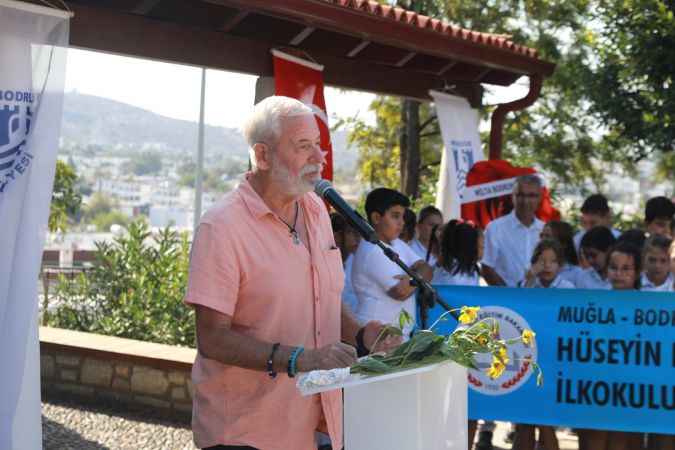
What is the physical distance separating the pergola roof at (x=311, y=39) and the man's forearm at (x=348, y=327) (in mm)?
2976

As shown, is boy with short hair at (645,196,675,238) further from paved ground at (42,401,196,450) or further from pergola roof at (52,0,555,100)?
paved ground at (42,401,196,450)

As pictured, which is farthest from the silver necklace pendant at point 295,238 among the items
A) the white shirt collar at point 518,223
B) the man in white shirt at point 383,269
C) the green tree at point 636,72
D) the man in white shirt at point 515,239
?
the green tree at point 636,72

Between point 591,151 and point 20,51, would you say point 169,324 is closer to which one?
point 20,51

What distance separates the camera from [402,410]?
102 inches

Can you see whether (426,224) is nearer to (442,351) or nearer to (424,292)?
(424,292)

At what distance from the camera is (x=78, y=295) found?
421 inches

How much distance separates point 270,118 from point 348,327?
811 mm

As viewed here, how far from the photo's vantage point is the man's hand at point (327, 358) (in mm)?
2856

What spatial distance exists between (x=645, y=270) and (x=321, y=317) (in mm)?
3989

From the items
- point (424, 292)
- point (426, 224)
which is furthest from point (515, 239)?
point (424, 292)

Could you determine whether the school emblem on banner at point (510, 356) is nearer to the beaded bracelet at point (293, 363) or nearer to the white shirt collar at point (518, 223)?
the white shirt collar at point (518, 223)

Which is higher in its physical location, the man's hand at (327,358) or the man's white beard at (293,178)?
the man's white beard at (293,178)

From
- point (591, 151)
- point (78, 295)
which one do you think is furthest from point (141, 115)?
point (78, 295)

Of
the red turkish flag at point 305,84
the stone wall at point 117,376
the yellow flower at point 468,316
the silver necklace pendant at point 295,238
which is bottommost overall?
the stone wall at point 117,376
